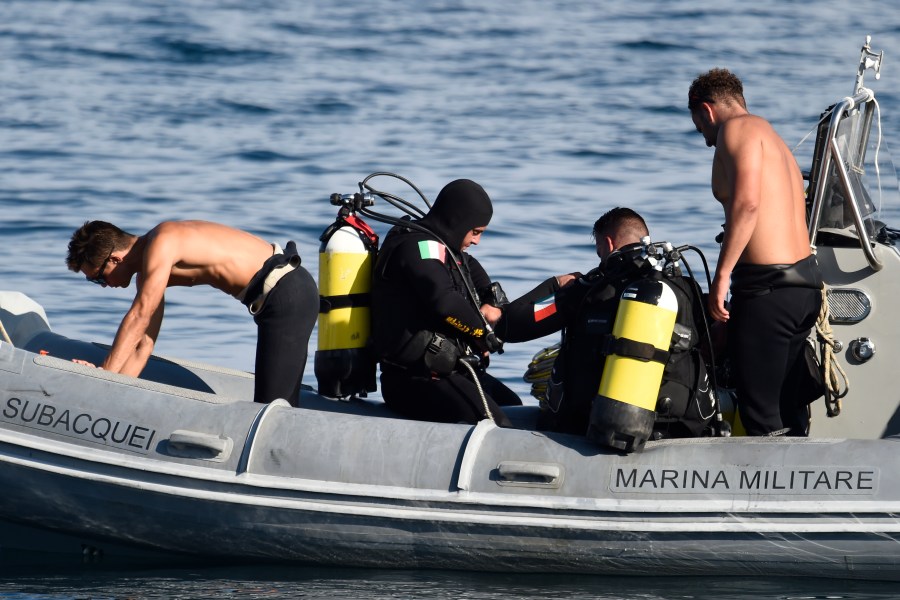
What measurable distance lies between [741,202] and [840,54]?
14.9m

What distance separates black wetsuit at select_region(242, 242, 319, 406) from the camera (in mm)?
5281

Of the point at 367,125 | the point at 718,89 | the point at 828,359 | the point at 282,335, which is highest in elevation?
the point at 367,125

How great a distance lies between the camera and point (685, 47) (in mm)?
18781

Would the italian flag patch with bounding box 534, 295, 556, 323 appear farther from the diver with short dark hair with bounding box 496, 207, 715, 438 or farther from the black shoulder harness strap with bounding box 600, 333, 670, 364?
the black shoulder harness strap with bounding box 600, 333, 670, 364

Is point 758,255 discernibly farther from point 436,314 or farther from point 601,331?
point 436,314

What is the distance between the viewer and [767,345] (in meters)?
4.74

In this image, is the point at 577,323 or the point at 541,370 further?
the point at 541,370

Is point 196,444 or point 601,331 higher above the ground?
point 601,331

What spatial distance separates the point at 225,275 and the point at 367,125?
10.3 metres

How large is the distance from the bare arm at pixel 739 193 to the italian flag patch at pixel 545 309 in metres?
0.58

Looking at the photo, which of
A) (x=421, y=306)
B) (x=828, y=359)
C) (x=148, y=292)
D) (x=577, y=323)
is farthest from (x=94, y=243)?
(x=828, y=359)

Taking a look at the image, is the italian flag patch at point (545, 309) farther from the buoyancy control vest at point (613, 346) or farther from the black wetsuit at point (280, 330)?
the black wetsuit at point (280, 330)

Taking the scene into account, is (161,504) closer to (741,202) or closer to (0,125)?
(741,202)

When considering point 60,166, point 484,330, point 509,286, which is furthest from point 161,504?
point 60,166
